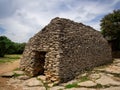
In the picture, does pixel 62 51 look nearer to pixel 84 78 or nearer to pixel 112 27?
pixel 84 78

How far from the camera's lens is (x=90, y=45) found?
12.5 meters

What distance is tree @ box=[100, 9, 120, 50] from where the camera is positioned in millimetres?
21830

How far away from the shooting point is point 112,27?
2189 cm

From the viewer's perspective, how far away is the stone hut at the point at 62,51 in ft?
32.0

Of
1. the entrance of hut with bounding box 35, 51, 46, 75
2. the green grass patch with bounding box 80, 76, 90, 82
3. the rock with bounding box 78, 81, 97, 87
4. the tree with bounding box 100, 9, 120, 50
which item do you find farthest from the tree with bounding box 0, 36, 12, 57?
the rock with bounding box 78, 81, 97, 87

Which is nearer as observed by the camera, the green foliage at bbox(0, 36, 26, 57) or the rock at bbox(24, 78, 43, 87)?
the rock at bbox(24, 78, 43, 87)

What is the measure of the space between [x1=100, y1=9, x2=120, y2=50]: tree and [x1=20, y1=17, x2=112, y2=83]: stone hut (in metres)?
9.36

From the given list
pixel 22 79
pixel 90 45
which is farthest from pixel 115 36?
pixel 22 79

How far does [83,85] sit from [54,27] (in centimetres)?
378

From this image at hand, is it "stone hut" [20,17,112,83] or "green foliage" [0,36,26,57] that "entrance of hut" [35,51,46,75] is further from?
"green foliage" [0,36,26,57]

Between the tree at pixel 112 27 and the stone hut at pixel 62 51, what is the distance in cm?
936

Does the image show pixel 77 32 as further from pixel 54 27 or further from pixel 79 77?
pixel 79 77

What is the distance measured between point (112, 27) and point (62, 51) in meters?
13.7

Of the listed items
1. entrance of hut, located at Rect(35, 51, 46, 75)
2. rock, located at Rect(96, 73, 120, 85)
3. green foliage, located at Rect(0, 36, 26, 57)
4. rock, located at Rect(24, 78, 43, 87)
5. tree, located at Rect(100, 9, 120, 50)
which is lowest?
rock, located at Rect(24, 78, 43, 87)
